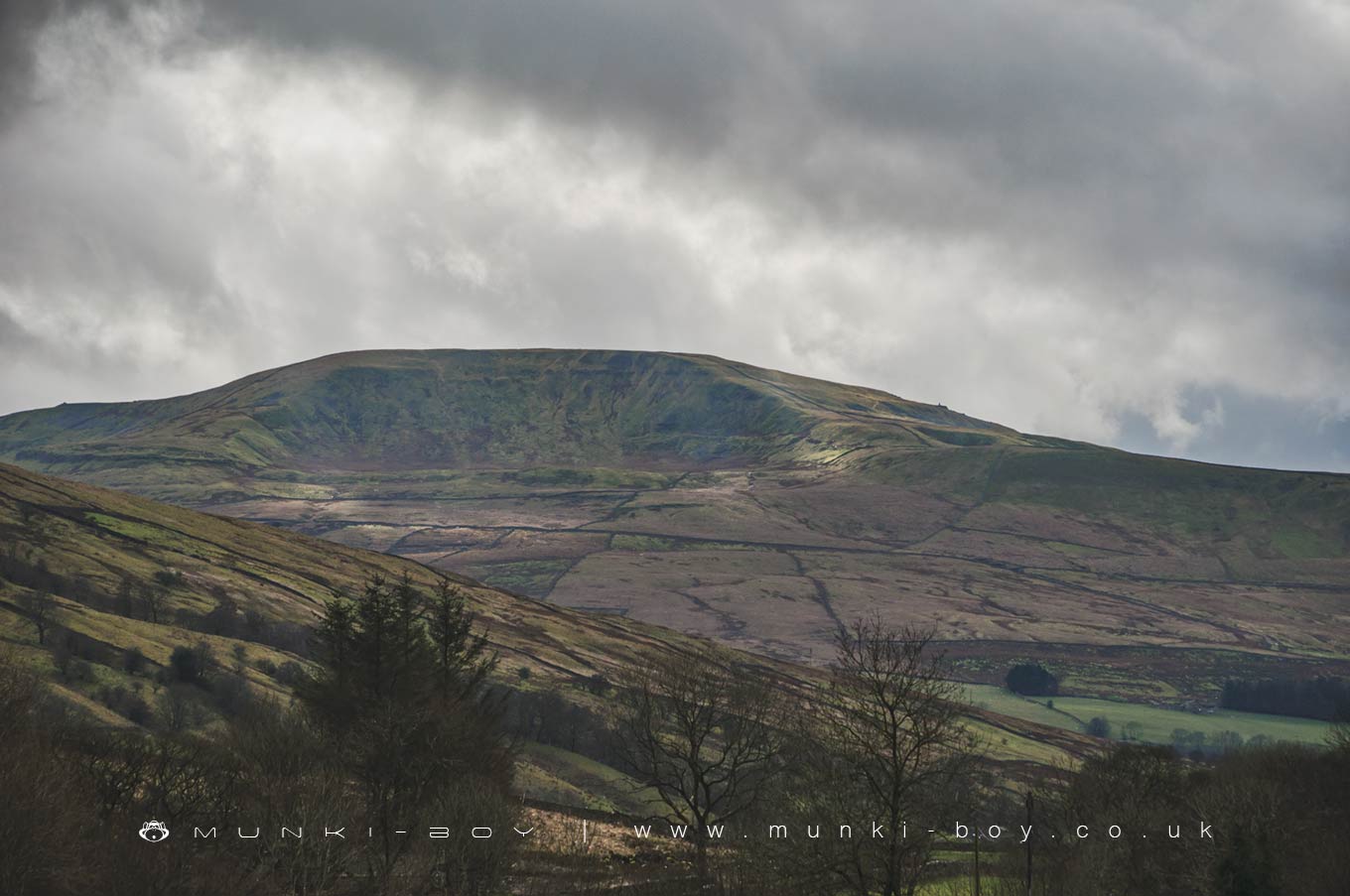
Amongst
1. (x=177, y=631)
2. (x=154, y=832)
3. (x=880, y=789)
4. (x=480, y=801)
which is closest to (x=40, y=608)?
(x=177, y=631)

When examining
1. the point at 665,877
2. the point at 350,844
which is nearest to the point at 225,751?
the point at 350,844

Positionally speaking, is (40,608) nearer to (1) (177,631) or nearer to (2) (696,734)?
(1) (177,631)

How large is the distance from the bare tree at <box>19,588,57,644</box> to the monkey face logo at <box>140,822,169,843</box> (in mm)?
82011

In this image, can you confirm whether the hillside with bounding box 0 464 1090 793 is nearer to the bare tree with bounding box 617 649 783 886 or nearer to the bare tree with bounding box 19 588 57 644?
the bare tree with bounding box 19 588 57 644

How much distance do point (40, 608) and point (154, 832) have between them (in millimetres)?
92044

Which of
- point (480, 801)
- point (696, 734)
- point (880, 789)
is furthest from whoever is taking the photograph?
point (696, 734)

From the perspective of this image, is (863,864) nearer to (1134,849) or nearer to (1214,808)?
(1134,849)

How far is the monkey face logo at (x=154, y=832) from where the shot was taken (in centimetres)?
4206

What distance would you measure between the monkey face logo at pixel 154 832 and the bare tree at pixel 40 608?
82011 millimetres

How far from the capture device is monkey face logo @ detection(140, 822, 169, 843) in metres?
42.1

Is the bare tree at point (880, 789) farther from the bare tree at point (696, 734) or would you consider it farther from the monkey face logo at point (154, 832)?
the monkey face logo at point (154, 832)

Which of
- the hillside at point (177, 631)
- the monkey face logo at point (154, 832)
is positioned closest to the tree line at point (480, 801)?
the monkey face logo at point (154, 832)

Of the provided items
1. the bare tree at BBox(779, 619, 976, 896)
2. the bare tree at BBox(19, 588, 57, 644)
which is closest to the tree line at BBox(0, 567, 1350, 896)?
the bare tree at BBox(779, 619, 976, 896)

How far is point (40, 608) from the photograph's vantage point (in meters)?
121
